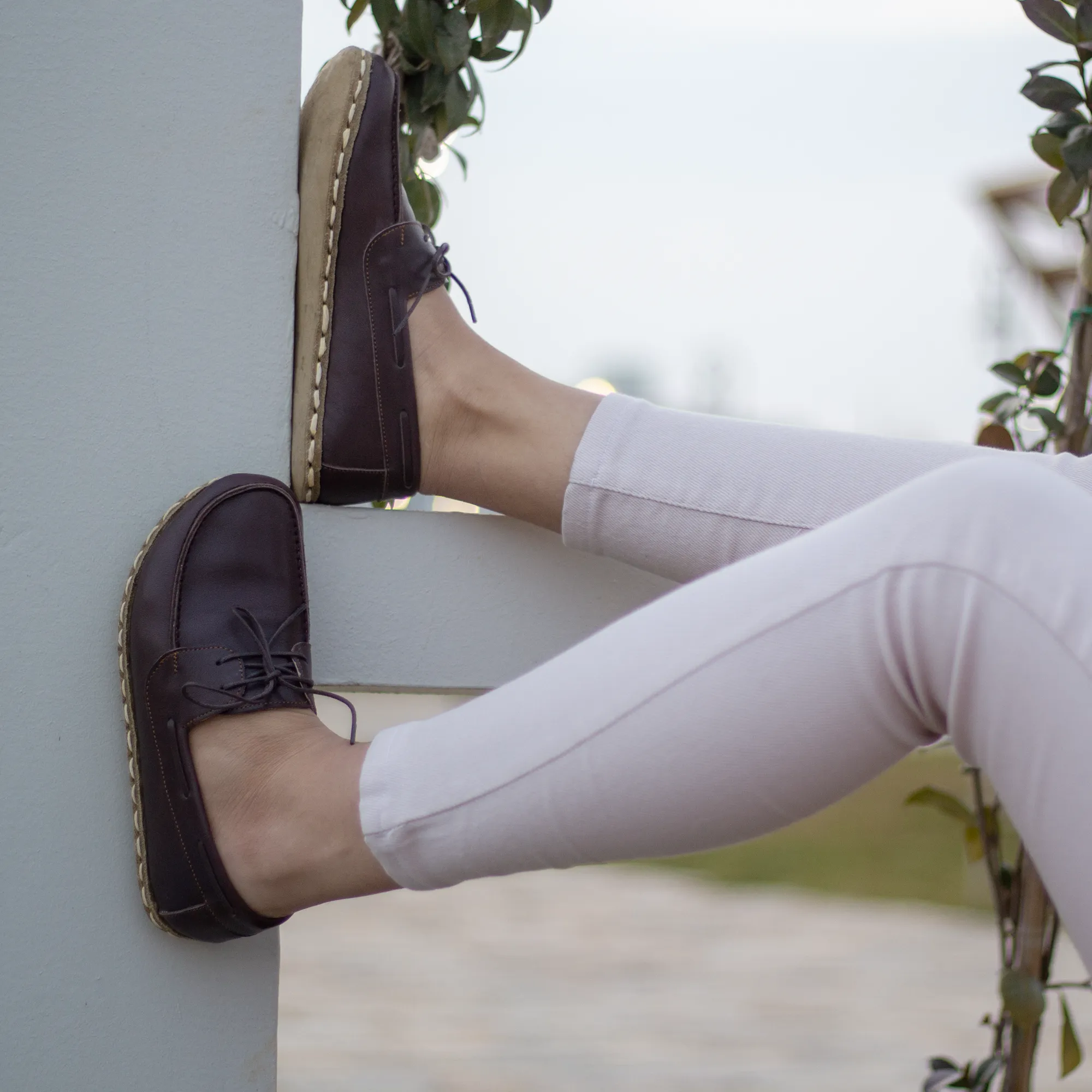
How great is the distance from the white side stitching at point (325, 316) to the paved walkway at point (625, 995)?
1.75 metres

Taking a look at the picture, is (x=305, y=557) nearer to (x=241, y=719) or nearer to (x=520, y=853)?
(x=241, y=719)

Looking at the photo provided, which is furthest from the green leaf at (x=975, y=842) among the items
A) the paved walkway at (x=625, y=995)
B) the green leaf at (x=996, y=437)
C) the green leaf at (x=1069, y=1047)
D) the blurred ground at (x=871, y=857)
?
the blurred ground at (x=871, y=857)

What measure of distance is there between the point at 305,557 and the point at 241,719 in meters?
0.14

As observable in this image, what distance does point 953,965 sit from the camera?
3.36m

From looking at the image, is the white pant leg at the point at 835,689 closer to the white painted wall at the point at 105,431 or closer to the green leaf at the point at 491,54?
the white painted wall at the point at 105,431

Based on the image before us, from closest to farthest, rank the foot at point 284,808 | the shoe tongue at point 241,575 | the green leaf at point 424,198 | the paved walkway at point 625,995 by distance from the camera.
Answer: the foot at point 284,808
the shoe tongue at point 241,575
the green leaf at point 424,198
the paved walkway at point 625,995

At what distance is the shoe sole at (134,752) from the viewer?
70 centimetres

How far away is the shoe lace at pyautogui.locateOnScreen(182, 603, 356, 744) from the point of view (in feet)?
A: 2.28

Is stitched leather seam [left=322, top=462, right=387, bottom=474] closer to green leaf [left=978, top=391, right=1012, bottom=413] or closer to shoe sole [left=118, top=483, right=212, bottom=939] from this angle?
shoe sole [left=118, top=483, right=212, bottom=939]

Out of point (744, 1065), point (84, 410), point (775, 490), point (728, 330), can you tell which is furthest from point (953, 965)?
point (728, 330)

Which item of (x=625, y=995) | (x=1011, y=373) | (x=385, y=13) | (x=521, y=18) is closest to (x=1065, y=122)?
(x=1011, y=373)

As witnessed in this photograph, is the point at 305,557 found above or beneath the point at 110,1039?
above

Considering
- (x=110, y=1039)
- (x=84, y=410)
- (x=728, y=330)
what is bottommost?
(x=728, y=330)

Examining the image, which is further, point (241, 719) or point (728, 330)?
point (728, 330)
